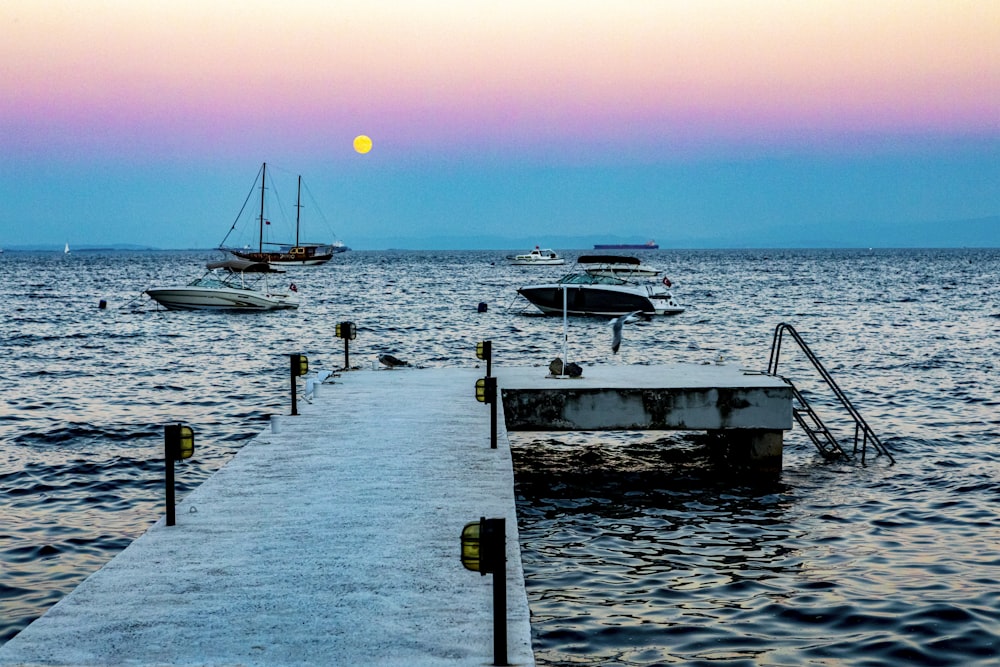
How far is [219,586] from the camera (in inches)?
289

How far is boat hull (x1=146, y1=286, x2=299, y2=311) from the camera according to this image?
169 feet

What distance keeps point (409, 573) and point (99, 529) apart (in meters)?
7.18

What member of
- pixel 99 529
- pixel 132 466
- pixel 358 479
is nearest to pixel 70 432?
pixel 132 466

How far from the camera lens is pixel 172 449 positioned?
8.94m

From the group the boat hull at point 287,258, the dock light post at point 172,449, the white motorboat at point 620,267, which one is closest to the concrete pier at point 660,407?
the dock light post at point 172,449

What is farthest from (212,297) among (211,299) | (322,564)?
(322,564)

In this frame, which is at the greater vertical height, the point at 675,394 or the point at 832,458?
the point at 675,394

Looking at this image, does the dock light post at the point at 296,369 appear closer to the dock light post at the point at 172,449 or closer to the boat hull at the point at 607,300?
the dock light post at the point at 172,449

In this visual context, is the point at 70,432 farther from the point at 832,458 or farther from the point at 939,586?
the point at 939,586

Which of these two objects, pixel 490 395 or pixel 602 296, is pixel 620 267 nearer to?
pixel 602 296

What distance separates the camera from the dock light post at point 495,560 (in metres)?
5.90

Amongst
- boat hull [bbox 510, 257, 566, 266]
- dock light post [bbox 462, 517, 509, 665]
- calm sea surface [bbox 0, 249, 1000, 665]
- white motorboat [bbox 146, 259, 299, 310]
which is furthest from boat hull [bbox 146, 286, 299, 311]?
boat hull [bbox 510, 257, 566, 266]

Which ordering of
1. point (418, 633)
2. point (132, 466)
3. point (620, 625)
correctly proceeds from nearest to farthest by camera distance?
point (418, 633) → point (620, 625) → point (132, 466)

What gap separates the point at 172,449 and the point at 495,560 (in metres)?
4.16
